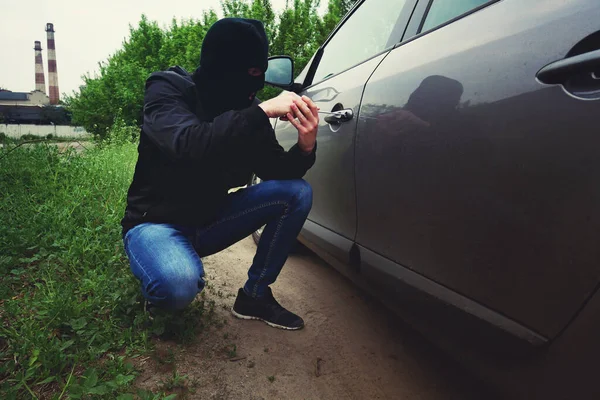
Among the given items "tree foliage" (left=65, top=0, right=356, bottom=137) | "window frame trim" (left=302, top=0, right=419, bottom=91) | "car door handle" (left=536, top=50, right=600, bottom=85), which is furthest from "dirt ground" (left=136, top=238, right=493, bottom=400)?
"tree foliage" (left=65, top=0, right=356, bottom=137)

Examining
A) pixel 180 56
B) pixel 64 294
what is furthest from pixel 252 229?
pixel 180 56

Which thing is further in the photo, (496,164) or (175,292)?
(175,292)

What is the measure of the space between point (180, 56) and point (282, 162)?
1739cm

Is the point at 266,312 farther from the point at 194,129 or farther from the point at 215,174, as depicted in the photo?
the point at 194,129

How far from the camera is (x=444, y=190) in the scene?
1085 mm

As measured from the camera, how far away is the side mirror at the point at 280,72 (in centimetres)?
221

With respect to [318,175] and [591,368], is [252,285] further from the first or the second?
[591,368]

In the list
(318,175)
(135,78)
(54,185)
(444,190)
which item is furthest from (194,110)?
(135,78)

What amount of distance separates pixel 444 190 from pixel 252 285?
3.62 feet

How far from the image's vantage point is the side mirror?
221 cm

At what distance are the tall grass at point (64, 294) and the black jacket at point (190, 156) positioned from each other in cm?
40

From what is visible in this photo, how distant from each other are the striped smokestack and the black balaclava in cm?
4813

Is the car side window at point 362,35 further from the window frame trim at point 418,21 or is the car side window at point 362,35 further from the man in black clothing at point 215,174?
the man in black clothing at point 215,174

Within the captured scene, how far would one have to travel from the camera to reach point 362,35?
2.11 meters
